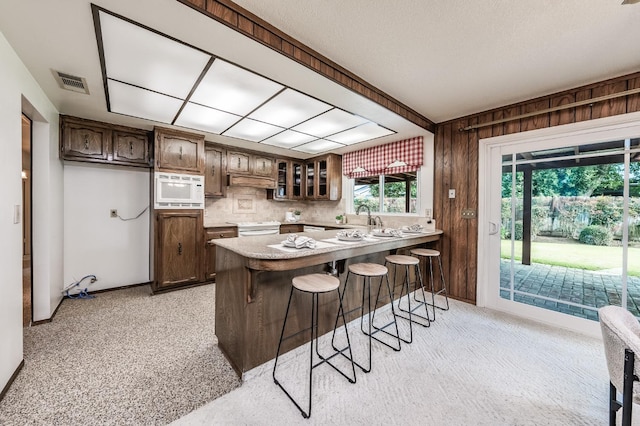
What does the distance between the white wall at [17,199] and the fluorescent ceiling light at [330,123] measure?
2.47 m

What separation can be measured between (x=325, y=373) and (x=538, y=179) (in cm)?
308

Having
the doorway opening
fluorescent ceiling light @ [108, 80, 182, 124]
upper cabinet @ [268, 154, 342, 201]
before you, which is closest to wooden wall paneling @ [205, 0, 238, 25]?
fluorescent ceiling light @ [108, 80, 182, 124]

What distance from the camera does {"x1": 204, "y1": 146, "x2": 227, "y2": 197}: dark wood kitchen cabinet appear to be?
4.27m

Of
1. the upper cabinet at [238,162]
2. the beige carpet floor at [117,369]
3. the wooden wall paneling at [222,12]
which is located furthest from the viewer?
the upper cabinet at [238,162]

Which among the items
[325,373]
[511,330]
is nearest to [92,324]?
[325,373]

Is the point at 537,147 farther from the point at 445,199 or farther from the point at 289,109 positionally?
the point at 289,109

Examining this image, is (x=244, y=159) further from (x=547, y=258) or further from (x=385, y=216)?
(x=547, y=258)

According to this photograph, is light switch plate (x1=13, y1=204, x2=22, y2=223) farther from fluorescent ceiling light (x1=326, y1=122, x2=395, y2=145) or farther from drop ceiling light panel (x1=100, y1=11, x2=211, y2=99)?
fluorescent ceiling light (x1=326, y1=122, x2=395, y2=145)

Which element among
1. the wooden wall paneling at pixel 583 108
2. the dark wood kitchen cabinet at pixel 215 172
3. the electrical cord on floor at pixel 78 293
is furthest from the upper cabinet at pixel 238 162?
the wooden wall paneling at pixel 583 108

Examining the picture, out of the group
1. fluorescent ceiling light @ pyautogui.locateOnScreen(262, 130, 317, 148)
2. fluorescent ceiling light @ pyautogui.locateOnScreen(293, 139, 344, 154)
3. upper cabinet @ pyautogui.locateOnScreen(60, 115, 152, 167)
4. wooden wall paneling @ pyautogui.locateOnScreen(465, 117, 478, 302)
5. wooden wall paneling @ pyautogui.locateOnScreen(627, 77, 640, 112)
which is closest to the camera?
wooden wall paneling @ pyautogui.locateOnScreen(627, 77, 640, 112)

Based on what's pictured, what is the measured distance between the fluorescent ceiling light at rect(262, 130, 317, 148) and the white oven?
142 cm

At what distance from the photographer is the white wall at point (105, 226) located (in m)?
Answer: 3.46

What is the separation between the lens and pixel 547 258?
2.92m

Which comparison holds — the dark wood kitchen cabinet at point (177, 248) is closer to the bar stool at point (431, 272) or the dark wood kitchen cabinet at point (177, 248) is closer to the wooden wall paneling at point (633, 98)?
the bar stool at point (431, 272)
